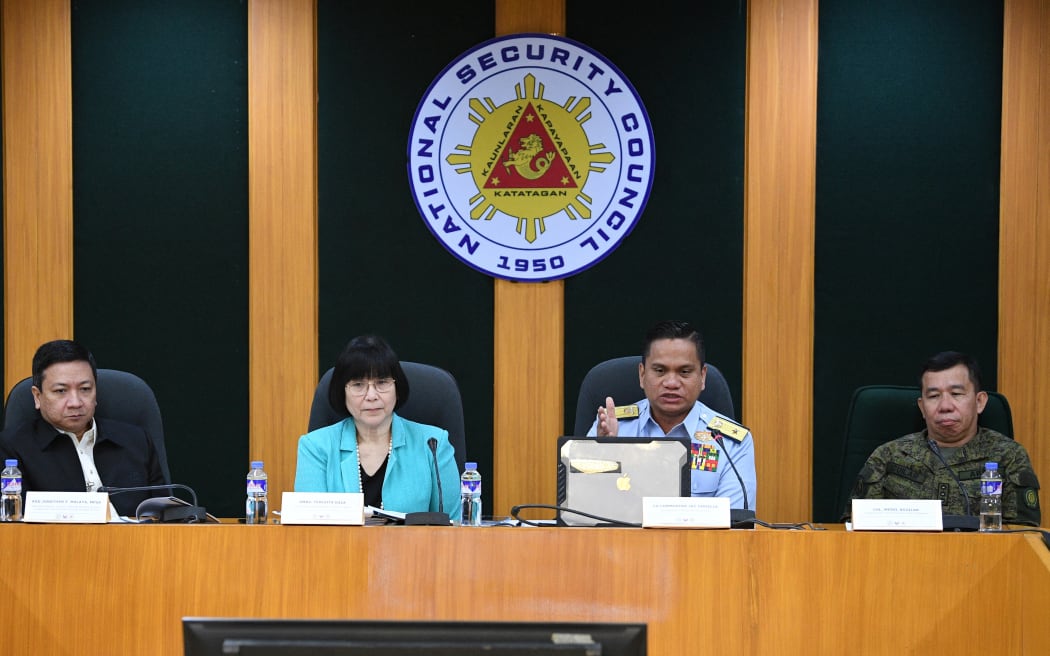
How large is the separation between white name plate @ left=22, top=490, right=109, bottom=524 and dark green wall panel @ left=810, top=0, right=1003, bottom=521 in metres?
2.63

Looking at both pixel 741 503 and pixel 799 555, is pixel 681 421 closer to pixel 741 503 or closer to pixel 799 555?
pixel 741 503

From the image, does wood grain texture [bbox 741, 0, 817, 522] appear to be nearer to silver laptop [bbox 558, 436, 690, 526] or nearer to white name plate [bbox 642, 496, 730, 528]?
silver laptop [bbox 558, 436, 690, 526]

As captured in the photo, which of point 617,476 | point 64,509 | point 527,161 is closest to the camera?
point 64,509

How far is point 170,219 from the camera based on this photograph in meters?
4.09

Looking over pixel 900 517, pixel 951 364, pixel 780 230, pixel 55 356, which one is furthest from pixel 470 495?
pixel 780 230

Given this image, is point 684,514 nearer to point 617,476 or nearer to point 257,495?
point 617,476

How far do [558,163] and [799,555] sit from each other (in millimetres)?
2285

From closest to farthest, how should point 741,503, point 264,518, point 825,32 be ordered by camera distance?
1. point 264,518
2. point 741,503
3. point 825,32

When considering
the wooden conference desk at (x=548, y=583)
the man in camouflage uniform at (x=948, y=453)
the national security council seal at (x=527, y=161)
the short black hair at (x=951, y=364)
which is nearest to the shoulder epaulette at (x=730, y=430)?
the man in camouflage uniform at (x=948, y=453)

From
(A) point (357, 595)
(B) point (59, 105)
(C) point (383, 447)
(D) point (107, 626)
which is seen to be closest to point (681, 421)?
(C) point (383, 447)

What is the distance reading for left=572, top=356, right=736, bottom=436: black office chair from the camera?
3.18m

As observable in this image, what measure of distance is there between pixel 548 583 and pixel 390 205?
230cm

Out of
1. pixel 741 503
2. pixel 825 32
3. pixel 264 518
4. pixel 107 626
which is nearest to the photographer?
pixel 107 626

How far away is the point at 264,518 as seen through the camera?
→ 2377 mm
